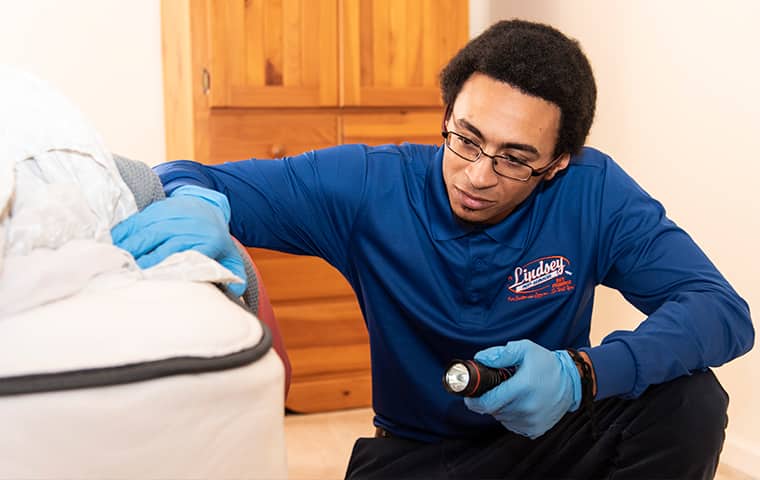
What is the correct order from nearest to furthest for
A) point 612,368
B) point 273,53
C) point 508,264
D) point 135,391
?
1. point 135,391
2. point 612,368
3. point 508,264
4. point 273,53

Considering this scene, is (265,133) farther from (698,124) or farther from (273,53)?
(698,124)

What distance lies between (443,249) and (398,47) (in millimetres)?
1170

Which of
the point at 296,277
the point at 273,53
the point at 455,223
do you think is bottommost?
the point at 296,277

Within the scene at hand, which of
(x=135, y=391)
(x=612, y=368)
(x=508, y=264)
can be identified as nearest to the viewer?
(x=135, y=391)

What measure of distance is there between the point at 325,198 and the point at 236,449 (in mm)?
828

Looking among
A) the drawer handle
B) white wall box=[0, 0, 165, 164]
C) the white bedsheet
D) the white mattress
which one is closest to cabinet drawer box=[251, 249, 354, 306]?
the drawer handle

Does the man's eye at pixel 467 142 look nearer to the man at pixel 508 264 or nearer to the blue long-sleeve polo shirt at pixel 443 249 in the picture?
the man at pixel 508 264

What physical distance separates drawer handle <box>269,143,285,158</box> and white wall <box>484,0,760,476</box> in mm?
926

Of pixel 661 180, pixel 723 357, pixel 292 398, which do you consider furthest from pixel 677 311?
pixel 292 398

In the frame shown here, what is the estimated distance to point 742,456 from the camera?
215cm

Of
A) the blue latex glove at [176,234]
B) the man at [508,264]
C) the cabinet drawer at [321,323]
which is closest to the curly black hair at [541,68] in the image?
the man at [508,264]

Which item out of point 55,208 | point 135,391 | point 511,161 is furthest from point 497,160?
point 135,391

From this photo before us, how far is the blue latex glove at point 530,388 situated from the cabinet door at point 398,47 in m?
1.41

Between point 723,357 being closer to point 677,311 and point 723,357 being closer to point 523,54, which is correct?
point 677,311
